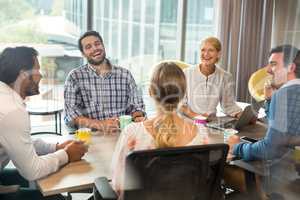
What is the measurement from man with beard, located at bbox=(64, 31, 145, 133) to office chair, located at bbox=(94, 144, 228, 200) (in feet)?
3.67

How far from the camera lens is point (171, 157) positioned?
1231 mm

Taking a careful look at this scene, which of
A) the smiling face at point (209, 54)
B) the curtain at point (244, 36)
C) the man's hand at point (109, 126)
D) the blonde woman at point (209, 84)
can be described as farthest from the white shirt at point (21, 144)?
the curtain at point (244, 36)

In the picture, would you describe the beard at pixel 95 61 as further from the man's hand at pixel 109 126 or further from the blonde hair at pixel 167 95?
the blonde hair at pixel 167 95

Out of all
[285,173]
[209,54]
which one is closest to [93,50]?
→ [209,54]

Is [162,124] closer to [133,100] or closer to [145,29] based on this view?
Answer: [133,100]

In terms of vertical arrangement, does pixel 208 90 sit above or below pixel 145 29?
below

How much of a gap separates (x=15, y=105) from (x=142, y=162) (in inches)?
27.8

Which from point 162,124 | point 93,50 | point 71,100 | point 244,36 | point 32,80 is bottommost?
point 71,100

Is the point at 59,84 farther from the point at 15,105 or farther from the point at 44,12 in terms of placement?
the point at 15,105

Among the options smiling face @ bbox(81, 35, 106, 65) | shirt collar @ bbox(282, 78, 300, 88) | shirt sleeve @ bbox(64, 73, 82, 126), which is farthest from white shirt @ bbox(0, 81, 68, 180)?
shirt collar @ bbox(282, 78, 300, 88)

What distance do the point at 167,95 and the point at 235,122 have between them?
0.97m

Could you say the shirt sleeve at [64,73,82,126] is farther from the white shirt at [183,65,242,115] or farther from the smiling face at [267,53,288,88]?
the smiling face at [267,53,288,88]

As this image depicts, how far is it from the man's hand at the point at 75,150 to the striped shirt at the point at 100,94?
77cm

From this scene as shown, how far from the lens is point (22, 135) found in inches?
59.0
